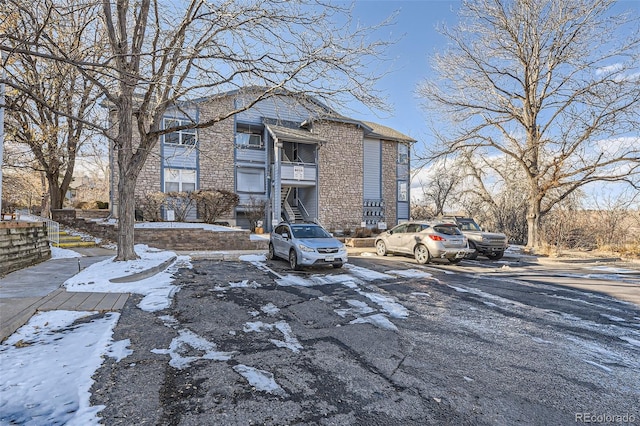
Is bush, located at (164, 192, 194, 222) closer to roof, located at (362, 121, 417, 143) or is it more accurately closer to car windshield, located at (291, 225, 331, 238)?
car windshield, located at (291, 225, 331, 238)

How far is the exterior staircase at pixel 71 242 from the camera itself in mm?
12559

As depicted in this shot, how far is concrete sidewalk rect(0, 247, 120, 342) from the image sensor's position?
15.1ft

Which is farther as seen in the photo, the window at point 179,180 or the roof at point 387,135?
the roof at point 387,135

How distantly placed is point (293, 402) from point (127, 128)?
27.8 ft

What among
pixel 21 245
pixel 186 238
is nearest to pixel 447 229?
pixel 186 238

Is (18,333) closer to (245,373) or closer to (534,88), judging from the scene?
(245,373)

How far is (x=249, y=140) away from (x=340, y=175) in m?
6.77

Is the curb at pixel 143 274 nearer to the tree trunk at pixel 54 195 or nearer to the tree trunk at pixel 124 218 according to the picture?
the tree trunk at pixel 124 218

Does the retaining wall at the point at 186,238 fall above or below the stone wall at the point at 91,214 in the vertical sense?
below

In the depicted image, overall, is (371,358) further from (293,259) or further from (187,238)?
(187,238)

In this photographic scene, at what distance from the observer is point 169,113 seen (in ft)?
63.7

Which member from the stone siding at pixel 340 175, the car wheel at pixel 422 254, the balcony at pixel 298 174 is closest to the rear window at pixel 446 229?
the car wheel at pixel 422 254

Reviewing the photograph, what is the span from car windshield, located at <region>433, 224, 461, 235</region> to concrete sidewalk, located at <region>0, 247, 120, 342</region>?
9.84 metres

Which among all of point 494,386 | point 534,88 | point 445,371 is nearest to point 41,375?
point 445,371
